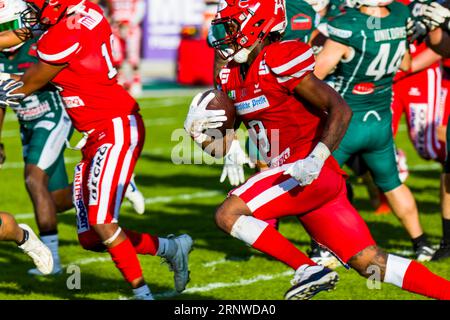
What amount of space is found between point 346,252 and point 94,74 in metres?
1.90

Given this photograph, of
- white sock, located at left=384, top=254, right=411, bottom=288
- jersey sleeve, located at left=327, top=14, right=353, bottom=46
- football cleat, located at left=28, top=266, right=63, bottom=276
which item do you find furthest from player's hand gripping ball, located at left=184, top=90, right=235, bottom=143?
football cleat, located at left=28, top=266, right=63, bottom=276

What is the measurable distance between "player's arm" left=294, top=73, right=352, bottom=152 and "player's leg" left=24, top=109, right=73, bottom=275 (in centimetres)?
265

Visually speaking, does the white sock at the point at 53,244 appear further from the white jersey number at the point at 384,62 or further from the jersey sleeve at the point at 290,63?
the jersey sleeve at the point at 290,63

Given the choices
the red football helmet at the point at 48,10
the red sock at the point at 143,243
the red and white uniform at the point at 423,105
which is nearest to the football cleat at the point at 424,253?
the red and white uniform at the point at 423,105

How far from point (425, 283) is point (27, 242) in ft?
7.81

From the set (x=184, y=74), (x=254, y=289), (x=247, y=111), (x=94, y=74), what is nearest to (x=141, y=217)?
(x=254, y=289)

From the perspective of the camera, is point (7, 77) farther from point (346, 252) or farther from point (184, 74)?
point (184, 74)

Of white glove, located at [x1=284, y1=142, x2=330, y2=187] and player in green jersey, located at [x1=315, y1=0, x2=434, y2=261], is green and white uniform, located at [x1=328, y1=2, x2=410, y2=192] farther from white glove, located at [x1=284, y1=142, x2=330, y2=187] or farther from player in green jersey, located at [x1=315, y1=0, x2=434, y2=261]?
white glove, located at [x1=284, y1=142, x2=330, y2=187]

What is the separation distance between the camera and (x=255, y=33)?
5113mm

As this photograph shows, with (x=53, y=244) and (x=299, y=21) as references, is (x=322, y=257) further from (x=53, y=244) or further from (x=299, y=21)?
(x=53, y=244)

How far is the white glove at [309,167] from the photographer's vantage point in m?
4.75

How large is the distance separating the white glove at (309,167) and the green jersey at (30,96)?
2783 millimetres

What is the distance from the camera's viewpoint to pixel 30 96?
710cm

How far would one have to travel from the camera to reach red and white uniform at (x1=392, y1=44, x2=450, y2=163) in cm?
832
